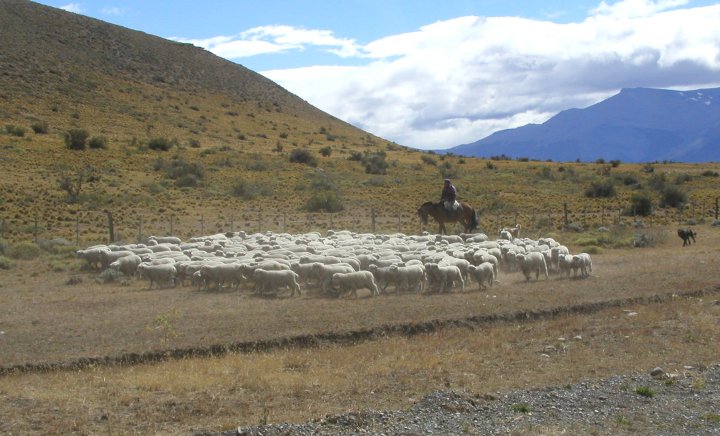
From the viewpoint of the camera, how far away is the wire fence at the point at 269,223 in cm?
3350

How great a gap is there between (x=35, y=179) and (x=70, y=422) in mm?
38996

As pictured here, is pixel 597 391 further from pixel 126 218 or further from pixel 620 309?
pixel 126 218

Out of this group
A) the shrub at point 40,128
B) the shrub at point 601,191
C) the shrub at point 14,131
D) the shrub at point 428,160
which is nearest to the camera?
the shrub at point 601,191

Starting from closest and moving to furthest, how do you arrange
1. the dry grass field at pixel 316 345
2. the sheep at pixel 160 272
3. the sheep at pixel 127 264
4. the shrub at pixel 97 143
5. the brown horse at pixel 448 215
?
the dry grass field at pixel 316 345 < the sheep at pixel 160 272 < the sheep at pixel 127 264 < the brown horse at pixel 448 215 < the shrub at pixel 97 143

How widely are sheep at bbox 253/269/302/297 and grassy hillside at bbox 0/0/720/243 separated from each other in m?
13.7

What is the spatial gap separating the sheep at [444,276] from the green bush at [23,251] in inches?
604

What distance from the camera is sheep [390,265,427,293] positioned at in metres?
18.8

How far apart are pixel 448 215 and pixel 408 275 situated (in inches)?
436

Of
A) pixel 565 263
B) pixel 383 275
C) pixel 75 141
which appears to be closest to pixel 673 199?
pixel 565 263

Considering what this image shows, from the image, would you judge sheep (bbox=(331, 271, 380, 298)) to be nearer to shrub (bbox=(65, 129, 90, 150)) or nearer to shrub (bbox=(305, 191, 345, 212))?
shrub (bbox=(305, 191, 345, 212))

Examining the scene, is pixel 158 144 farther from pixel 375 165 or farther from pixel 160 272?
pixel 160 272

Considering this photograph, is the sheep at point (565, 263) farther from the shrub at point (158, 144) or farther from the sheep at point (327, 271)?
the shrub at point (158, 144)

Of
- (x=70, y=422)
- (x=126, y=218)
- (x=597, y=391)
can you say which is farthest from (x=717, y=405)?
(x=126, y=218)

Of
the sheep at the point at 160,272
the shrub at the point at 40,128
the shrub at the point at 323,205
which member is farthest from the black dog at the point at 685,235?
the shrub at the point at 40,128
